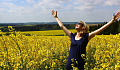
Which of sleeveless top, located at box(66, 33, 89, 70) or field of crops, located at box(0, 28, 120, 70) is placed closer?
sleeveless top, located at box(66, 33, 89, 70)

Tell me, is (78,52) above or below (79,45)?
below

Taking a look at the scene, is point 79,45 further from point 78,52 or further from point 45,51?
point 45,51

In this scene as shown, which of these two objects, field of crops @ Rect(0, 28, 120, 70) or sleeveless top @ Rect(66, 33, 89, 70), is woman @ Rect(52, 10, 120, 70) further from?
field of crops @ Rect(0, 28, 120, 70)

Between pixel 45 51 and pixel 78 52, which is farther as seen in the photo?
pixel 45 51

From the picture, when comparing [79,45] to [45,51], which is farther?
[45,51]

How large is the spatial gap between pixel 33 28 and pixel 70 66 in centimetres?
2594

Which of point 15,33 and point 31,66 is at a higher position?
point 15,33

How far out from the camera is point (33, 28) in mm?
28672

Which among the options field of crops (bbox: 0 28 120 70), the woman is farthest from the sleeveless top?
field of crops (bbox: 0 28 120 70)

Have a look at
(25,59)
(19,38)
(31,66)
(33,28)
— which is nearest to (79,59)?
(31,66)

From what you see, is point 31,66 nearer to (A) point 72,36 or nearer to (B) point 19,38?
(A) point 72,36

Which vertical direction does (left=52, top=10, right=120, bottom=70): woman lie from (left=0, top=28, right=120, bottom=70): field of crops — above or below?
above

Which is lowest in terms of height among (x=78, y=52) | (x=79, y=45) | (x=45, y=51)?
(x=45, y=51)

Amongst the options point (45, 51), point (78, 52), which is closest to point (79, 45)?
point (78, 52)
